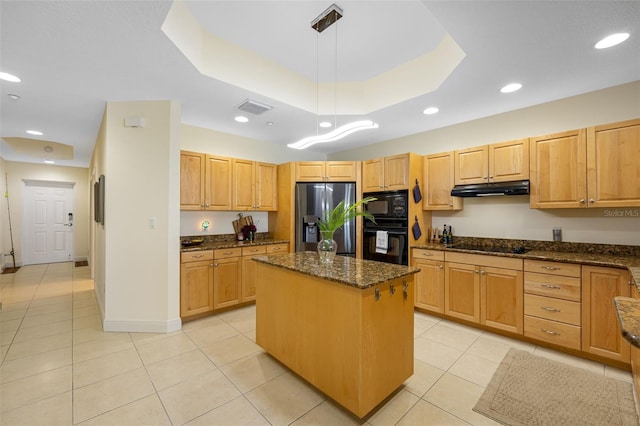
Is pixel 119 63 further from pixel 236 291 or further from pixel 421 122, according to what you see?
pixel 421 122

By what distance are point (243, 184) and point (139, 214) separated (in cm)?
148

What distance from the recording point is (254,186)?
14.2ft

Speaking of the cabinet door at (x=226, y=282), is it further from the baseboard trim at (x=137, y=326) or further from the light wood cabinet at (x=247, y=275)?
the baseboard trim at (x=137, y=326)

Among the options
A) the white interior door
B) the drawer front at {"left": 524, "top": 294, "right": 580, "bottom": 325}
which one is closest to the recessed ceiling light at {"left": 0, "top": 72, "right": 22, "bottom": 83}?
the drawer front at {"left": 524, "top": 294, "right": 580, "bottom": 325}

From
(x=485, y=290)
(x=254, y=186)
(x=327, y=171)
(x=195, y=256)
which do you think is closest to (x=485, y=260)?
(x=485, y=290)

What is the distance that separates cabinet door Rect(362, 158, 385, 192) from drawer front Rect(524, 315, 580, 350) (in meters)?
2.34

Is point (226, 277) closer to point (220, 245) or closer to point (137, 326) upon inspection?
point (220, 245)

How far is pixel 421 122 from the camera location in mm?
3842

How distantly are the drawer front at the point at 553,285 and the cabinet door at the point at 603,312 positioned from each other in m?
0.06

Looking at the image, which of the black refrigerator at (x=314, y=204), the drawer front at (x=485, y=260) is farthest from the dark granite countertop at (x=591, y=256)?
the black refrigerator at (x=314, y=204)

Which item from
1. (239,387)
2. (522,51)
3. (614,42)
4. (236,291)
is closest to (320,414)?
(239,387)

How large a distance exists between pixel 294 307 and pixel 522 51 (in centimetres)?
281

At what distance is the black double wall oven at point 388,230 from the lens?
3.76m

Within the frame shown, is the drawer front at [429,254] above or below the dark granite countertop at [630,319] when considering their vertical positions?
below
